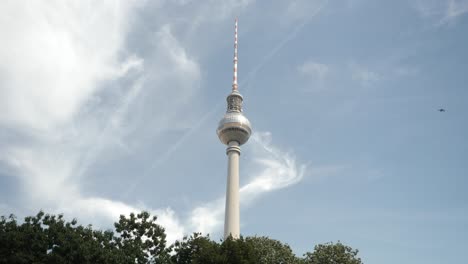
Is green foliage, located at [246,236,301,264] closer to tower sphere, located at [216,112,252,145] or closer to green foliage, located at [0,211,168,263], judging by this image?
green foliage, located at [0,211,168,263]

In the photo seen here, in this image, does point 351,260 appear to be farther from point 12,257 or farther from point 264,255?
point 12,257

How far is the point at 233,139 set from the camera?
104312 mm

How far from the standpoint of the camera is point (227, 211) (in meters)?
96.2

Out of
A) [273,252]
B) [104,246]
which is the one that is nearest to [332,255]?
[273,252]

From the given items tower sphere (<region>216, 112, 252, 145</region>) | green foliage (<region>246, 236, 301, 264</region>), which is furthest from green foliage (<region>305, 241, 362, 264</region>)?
tower sphere (<region>216, 112, 252, 145</region>)

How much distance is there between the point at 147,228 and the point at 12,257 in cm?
1335

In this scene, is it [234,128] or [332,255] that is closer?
[332,255]

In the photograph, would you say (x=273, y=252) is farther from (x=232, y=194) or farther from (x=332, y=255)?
(x=232, y=194)

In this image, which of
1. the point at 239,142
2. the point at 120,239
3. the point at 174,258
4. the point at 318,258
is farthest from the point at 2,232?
the point at 239,142

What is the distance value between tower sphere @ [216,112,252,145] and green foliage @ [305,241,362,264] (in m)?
43.1

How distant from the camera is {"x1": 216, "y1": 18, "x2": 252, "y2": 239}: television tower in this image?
95988 millimetres

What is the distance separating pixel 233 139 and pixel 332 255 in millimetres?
45453

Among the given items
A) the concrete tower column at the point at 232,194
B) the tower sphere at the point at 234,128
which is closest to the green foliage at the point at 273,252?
the concrete tower column at the point at 232,194

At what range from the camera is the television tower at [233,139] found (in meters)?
96.0
